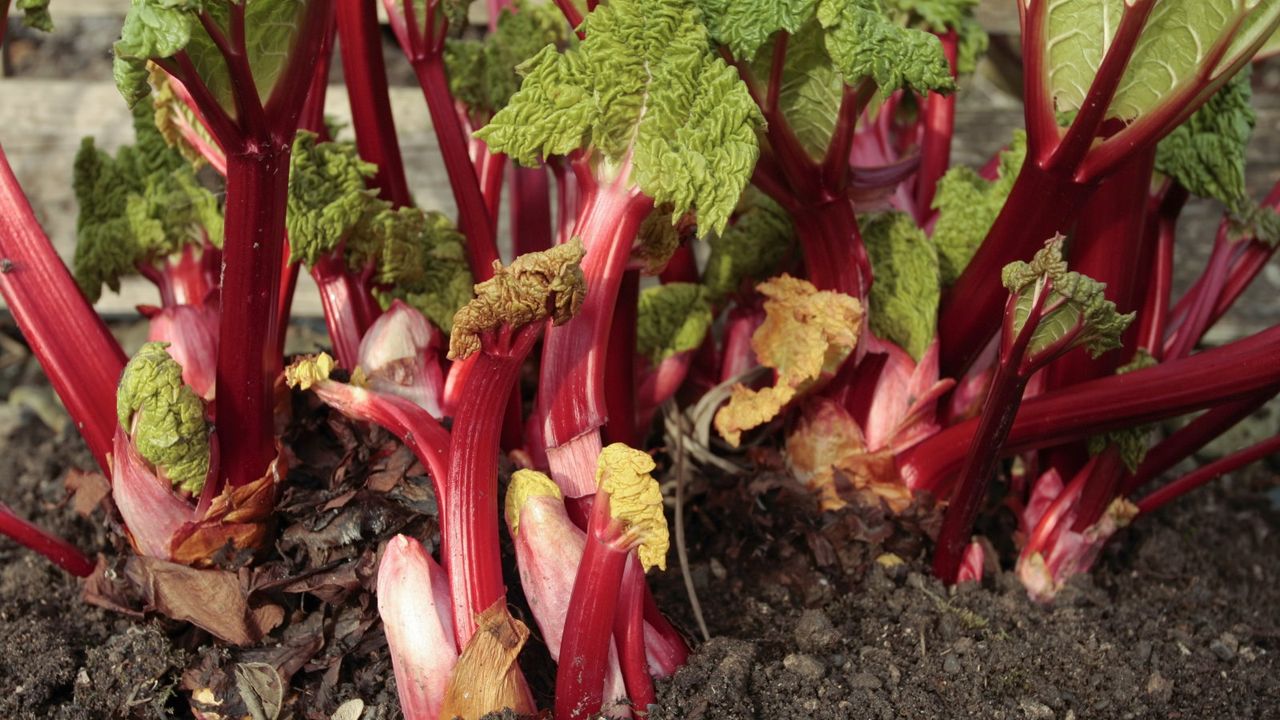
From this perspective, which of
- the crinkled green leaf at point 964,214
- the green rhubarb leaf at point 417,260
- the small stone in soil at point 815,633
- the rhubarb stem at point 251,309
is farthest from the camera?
the crinkled green leaf at point 964,214

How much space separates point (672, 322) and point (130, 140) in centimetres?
159

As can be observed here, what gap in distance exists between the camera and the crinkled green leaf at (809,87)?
151 centimetres

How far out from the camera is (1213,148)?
1820 millimetres

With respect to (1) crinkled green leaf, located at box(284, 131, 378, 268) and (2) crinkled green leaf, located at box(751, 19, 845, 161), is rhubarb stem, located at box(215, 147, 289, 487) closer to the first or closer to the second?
(1) crinkled green leaf, located at box(284, 131, 378, 268)

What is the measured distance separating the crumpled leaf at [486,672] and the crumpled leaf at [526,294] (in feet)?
1.03

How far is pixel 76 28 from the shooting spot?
3355mm

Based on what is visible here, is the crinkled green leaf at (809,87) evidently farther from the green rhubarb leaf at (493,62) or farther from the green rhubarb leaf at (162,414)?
the green rhubarb leaf at (162,414)

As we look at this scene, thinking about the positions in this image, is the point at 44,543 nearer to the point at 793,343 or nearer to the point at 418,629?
the point at 418,629

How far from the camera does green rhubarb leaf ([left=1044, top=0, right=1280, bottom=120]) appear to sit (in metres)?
1.39

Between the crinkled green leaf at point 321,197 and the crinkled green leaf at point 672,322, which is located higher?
the crinkled green leaf at point 321,197

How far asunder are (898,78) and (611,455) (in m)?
0.57

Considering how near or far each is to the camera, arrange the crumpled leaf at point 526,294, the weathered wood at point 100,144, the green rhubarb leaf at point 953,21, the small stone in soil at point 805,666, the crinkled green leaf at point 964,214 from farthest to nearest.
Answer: the weathered wood at point 100,144 → the green rhubarb leaf at point 953,21 → the crinkled green leaf at point 964,214 → the small stone in soil at point 805,666 → the crumpled leaf at point 526,294

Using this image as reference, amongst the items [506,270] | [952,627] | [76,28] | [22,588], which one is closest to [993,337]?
[952,627]

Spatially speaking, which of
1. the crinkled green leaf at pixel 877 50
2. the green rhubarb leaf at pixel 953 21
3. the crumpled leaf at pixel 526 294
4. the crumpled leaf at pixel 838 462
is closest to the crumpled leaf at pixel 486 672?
the crumpled leaf at pixel 526 294
